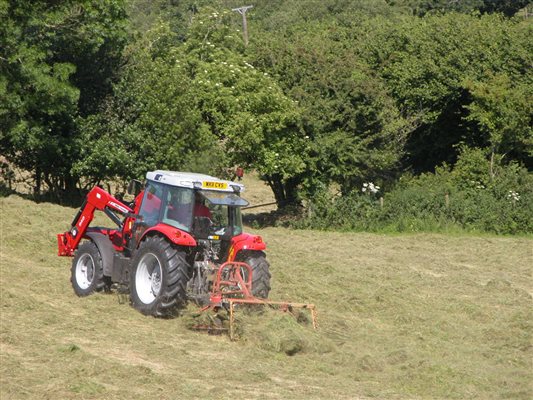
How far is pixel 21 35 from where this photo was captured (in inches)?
1040

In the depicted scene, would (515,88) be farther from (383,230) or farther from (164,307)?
(164,307)

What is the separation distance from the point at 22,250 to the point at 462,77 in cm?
1924

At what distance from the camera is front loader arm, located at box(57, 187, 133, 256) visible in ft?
53.0

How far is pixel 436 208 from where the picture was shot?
29.3 meters

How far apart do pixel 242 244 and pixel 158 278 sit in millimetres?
1348

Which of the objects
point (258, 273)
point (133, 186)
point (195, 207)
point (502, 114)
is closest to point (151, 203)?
point (133, 186)

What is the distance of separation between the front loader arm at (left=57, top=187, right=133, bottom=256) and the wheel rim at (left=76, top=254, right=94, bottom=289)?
70cm

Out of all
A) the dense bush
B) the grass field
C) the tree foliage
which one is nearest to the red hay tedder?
the grass field

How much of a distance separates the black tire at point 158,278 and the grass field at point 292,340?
0.76ft

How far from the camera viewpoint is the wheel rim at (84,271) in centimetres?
1595

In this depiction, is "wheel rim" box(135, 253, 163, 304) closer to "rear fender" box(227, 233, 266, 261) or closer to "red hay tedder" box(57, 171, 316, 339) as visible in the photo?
"red hay tedder" box(57, 171, 316, 339)

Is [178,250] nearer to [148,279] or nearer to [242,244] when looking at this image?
[148,279]

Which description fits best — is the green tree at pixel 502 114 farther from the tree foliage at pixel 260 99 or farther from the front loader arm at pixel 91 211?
the front loader arm at pixel 91 211

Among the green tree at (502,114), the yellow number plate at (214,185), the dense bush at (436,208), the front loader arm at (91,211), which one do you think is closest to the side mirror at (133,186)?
the front loader arm at (91,211)
